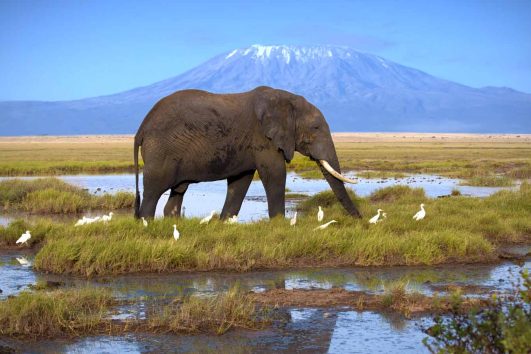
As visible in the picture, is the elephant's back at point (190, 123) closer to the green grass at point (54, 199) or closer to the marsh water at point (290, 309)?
the marsh water at point (290, 309)

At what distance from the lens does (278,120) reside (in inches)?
632

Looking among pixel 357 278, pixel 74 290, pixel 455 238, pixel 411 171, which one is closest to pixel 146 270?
pixel 74 290

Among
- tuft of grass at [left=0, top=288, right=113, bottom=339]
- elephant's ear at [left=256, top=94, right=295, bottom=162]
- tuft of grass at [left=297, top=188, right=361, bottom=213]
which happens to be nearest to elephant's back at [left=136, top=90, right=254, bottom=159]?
elephant's ear at [left=256, top=94, right=295, bottom=162]

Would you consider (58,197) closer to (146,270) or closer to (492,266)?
(146,270)

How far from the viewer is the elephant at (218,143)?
51.1 ft

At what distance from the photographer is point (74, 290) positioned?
33.7 ft

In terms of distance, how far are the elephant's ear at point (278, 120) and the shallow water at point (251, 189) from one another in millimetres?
3842

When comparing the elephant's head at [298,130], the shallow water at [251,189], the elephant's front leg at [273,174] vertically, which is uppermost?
the elephant's head at [298,130]

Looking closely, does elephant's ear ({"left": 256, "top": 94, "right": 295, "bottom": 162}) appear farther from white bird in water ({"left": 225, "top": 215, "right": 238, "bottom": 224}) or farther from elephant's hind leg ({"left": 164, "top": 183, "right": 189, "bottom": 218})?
elephant's hind leg ({"left": 164, "top": 183, "right": 189, "bottom": 218})

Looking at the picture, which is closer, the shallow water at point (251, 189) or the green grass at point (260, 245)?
the green grass at point (260, 245)

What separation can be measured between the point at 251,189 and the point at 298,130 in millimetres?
15194

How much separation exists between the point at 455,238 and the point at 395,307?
14.3ft

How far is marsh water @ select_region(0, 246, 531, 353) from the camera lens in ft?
28.7

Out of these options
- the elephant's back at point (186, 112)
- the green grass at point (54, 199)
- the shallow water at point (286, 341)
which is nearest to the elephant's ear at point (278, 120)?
the elephant's back at point (186, 112)
